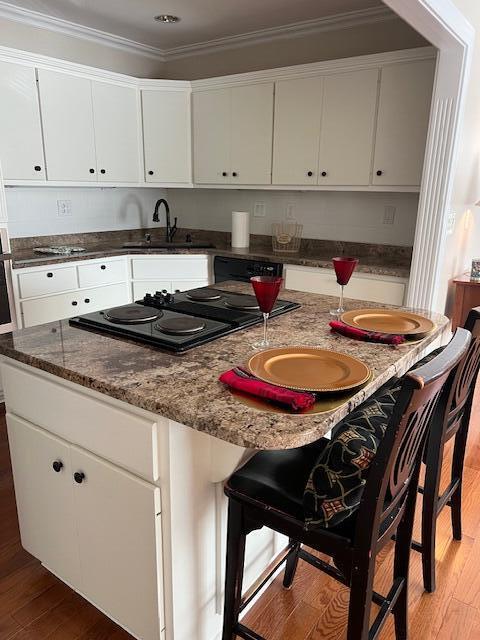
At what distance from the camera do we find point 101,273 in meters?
3.47

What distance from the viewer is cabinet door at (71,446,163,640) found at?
119 centimetres

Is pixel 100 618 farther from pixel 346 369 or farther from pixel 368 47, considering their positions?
pixel 368 47

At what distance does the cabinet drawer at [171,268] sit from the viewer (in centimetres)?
369

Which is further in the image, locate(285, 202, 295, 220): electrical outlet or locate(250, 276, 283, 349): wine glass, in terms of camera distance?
locate(285, 202, 295, 220): electrical outlet

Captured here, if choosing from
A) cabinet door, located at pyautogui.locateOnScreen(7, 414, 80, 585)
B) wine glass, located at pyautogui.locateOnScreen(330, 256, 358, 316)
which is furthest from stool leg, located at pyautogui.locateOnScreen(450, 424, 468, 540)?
cabinet door, located at pyautogui.locateOnScreen(7, 414, 80, 585)

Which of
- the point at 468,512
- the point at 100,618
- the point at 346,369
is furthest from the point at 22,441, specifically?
A: the point at 468,512

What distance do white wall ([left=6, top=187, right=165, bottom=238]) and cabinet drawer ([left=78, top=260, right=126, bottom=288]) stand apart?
24.0 inches

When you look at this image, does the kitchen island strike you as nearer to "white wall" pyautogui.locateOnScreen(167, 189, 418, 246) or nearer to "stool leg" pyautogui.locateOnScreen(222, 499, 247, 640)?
"stool leg" pyautogui.locateOnScreen(222, 499, 247, 640)

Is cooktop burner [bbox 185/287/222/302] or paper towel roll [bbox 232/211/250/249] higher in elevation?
paper towel roll [bbox 232/211/250/249]

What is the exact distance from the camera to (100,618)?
1.54m

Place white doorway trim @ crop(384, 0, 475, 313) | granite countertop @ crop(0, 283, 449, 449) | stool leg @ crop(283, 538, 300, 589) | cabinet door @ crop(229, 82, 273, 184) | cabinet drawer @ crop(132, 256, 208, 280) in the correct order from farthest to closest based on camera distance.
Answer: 1. cabinet drawer @ crop(132, 256, 208, 280)
2. cabinet door @ crop(229, 82, 273, 184)
3. white doorway trim @ crop(384, 0, 475, 313)
4. stool leg @ crop(283, 538, 300, 589)
5. granite countertop @ crop(0, 283, 449, 449)

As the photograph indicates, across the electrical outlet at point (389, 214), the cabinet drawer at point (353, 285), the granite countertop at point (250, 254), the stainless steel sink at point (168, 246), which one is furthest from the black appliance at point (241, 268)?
the electrical outlet at point (389, 214)

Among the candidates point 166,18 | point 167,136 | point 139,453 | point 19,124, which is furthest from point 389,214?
point 139,453

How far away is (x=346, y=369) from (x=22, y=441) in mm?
1073
